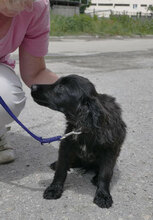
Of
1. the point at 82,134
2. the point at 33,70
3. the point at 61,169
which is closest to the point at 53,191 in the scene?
the point at 61,169

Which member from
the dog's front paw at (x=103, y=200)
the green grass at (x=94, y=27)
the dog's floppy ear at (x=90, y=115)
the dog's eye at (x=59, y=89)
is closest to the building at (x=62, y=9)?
the green grass at (x=94, y=27)

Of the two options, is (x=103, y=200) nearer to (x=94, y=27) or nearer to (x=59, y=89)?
(x=59, y=89)

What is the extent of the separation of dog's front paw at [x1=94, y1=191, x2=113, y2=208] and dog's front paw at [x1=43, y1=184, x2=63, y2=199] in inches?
10.0

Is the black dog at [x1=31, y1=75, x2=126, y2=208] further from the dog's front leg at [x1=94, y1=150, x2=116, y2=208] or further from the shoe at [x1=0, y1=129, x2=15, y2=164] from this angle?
the shoe at [x1=0, y1=129, x2=15, y2=164]

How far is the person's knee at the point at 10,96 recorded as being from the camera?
2250mm

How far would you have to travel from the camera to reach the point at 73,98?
84.0 inches

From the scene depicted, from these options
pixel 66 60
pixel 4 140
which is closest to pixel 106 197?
pixel 4 140

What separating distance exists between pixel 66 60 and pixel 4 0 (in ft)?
18.4

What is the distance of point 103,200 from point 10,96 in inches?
38.5

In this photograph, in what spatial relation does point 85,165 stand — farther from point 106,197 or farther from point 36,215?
point 36,215

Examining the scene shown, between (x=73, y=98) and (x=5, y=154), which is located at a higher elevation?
(x=73, y=98)

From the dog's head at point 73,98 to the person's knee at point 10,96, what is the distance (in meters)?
0.19

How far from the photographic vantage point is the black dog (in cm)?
209

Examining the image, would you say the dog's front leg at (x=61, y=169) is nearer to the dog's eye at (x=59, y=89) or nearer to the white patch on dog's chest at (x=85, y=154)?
the white patch on dog's chest at (x=85, y=154)
